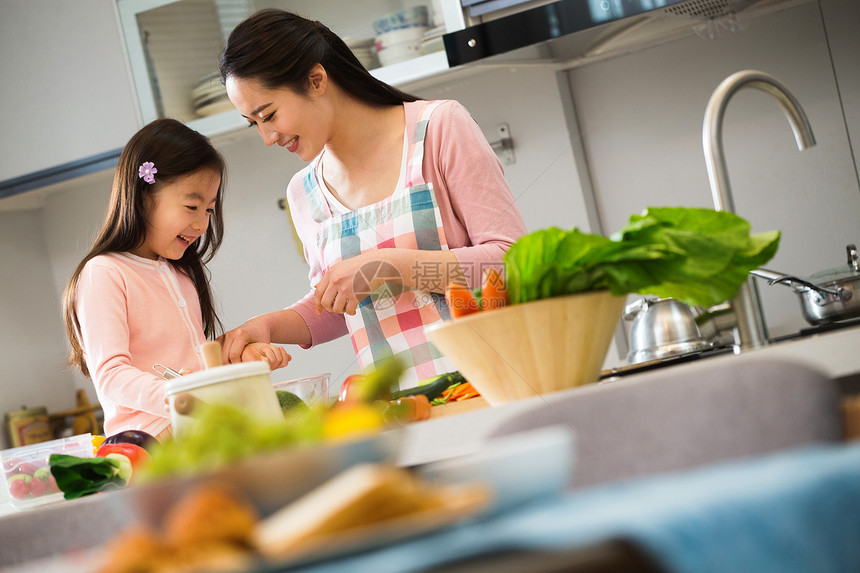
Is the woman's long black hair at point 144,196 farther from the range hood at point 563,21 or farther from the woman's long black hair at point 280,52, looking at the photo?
the range hood at point 563,21

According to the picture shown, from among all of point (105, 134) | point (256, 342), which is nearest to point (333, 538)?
point (256, 342)

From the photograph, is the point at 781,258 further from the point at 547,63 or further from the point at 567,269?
the point at 567,269

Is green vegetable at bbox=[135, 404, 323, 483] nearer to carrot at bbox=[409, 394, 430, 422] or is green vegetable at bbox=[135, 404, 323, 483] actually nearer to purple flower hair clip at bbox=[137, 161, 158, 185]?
carrot at bbox=[409, 394, 430, 422]

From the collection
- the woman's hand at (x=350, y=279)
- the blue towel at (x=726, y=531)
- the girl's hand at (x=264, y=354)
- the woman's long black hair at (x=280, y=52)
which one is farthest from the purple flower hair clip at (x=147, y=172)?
the blue towel at (x=726, y=531)

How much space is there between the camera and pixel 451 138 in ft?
4.24

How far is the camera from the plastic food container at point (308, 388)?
0.94 m

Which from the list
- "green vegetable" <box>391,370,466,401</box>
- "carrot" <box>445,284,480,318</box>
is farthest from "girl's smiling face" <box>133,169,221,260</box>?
"carrot" <box>445,284,480,318</box>

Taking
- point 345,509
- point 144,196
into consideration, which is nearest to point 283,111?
point 144,196

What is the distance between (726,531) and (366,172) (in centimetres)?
117

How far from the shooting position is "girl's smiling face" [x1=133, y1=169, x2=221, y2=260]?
1692 millimetres

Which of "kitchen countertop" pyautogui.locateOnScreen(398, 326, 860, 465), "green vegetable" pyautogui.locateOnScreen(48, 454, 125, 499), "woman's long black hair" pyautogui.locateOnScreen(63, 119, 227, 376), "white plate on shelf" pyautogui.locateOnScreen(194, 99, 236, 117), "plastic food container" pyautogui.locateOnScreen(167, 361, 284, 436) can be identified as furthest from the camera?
"white plate on shelf" pyautogui.locateOnScreen(194, 99, 236, 117)

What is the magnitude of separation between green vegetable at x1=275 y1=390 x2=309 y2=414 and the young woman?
0.95 ft

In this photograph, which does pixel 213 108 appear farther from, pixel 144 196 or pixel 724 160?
pixel 724 160

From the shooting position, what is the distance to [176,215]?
1688 mm
